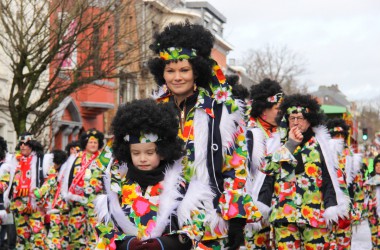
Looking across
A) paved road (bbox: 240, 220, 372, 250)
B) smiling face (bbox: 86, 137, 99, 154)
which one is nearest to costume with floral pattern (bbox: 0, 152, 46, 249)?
smiling face (bbox: 86, 137, 99, 154)

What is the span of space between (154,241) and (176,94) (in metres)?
1.25

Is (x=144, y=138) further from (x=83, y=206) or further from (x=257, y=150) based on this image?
(x=83, y=206)

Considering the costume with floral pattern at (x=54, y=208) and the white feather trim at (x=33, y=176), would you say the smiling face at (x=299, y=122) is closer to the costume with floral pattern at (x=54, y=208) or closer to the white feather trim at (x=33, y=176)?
the costume with floral pattern at (x=54, y=208)

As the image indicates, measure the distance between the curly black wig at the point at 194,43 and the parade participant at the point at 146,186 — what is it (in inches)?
25.0

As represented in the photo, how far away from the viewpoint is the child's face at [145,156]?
229 inches

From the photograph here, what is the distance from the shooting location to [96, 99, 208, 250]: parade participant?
5.77 meters

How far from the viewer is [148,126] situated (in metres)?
5.84

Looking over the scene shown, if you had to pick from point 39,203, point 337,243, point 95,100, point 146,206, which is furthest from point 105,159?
point 95,100

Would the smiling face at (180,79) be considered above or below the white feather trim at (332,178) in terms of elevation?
above

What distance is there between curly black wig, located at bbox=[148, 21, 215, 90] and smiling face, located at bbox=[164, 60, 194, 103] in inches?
1.8

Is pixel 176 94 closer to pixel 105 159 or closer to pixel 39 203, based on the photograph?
pixel 105 159

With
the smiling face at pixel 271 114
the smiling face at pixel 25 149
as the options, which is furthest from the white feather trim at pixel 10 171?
the smiling face at pixel 271 114

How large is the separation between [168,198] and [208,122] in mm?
747

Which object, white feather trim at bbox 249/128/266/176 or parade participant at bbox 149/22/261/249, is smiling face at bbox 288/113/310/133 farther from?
parade participant at bbox 149/22/261/249
